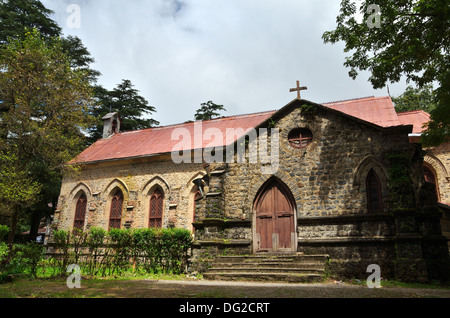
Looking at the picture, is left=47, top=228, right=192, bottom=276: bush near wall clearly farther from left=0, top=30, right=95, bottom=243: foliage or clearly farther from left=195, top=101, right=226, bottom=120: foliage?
left=195, top=101, right=226, bottom=120: foliage

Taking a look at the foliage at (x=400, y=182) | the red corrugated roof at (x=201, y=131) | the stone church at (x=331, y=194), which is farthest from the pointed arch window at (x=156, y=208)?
the foliage at (x=400, y=182)

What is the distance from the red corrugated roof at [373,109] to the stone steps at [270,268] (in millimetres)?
8958

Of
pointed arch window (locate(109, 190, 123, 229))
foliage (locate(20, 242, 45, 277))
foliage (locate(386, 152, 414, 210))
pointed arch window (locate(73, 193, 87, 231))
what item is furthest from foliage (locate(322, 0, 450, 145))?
pointed arch window (locate(73, 193, 87, 231))

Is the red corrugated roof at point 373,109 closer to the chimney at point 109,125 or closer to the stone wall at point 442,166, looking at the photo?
the stone wall at point 442,166

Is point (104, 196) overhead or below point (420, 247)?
overhead

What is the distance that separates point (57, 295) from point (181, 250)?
7068 mm

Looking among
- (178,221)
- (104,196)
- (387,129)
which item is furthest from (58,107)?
(387,129)

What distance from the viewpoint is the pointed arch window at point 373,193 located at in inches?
463

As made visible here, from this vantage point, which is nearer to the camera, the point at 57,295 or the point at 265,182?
the point at 57,295

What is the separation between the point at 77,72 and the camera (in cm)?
1688

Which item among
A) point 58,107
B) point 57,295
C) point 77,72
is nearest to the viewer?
point 57,295

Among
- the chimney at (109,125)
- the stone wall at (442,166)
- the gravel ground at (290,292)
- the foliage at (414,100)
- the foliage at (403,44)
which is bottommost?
the gravel ground at (290,292)

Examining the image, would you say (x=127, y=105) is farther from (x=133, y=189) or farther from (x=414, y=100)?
(x=414, y=100)
